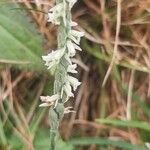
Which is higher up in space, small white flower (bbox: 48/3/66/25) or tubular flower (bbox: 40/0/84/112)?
small white flower (bbox: 48/3/66/25)

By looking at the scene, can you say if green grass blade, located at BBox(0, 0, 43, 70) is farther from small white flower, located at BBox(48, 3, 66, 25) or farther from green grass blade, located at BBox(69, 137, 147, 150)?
small white flower, located at BBox(48, 3, 66, 25)

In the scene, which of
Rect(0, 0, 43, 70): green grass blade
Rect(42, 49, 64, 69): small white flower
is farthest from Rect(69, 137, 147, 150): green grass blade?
Rect(42, 49, 64, 69): small white flower

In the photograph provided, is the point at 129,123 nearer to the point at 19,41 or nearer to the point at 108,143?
the point at 108,143

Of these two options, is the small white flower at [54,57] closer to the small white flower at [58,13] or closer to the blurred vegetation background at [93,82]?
the small white flower at [58,13]

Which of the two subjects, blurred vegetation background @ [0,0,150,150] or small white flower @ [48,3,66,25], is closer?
small white flower @ [48,3,66,25]

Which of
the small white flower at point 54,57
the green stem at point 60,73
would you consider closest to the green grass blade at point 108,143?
the green stem at point 60,73

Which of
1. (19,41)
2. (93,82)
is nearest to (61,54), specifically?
(19,41)

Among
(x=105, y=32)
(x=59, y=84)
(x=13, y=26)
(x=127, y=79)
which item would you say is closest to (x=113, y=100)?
(x=127, y=79)

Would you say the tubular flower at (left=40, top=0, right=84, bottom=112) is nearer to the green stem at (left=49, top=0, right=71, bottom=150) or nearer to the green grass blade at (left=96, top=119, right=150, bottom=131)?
the green stem at (left=49, top=0, right=71, bottom=150)

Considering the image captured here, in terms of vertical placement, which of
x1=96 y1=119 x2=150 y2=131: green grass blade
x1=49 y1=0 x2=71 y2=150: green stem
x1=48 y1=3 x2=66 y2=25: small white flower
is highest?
x1=48 y1=3 x2=66 y2=25: small white flower
